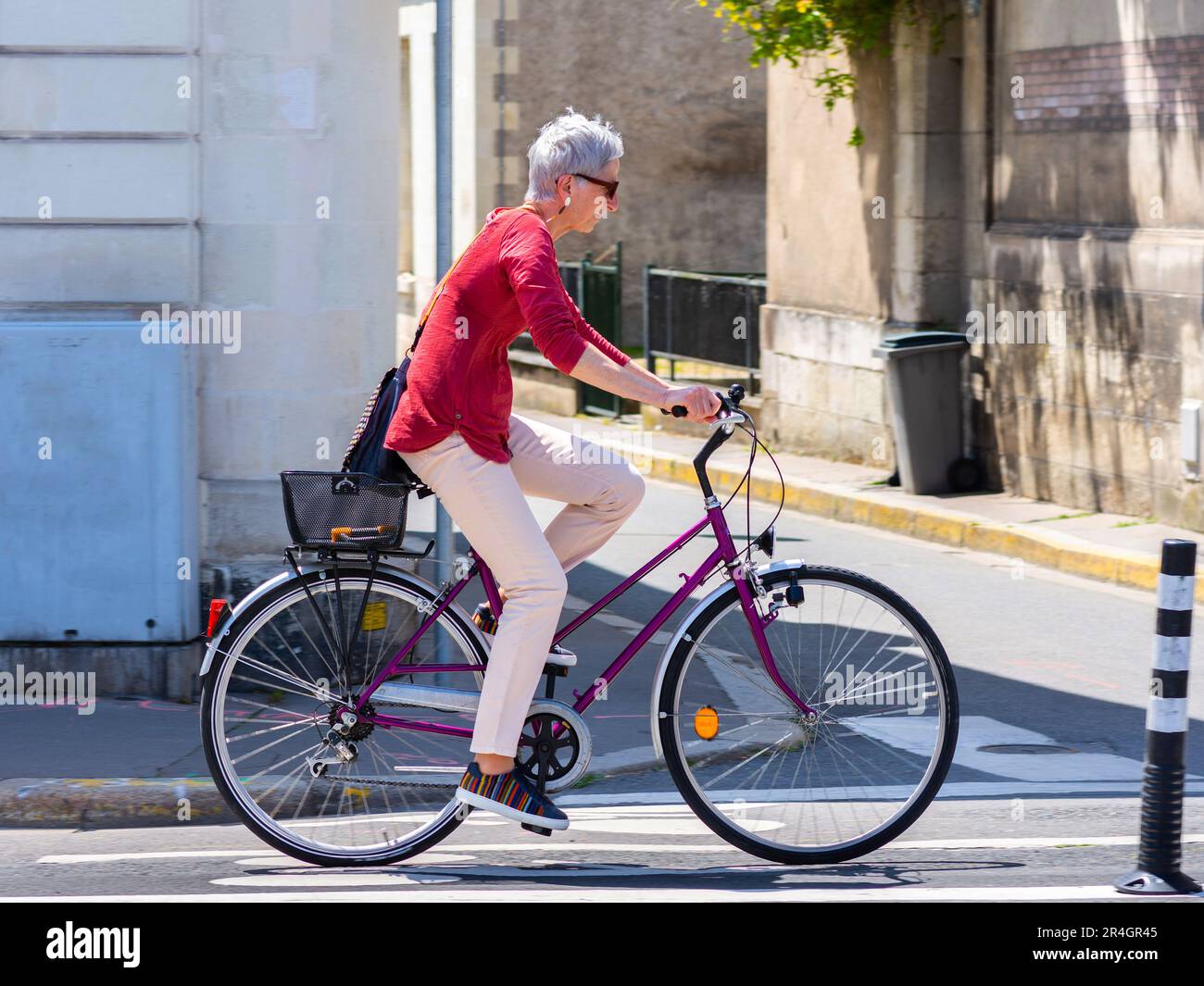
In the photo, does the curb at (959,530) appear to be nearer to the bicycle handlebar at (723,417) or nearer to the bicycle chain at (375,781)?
the bicycle handlebar at (723,417)

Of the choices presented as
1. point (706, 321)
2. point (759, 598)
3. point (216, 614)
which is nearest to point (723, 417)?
point (759, 598)

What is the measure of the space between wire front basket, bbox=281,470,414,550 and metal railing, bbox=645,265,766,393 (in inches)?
452

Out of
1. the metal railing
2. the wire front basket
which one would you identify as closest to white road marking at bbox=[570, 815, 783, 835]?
the wire front basket

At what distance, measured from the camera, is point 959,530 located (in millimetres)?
12227

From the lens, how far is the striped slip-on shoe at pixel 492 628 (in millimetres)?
5258

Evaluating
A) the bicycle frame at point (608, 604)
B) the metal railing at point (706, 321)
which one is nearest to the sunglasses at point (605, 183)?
the bicycle frame at point (608, 604)

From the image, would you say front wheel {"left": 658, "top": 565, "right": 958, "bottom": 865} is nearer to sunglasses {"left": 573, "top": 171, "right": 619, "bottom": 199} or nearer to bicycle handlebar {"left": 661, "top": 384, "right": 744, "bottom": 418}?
bicycle handlebar {"left": 661, "top": 384, "right": 744, "bottom": 418}

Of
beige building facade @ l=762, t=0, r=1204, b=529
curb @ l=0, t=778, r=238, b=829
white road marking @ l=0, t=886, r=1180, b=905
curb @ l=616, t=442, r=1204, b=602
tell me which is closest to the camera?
white road marking @ l=0, t=886, r=1180, b=905

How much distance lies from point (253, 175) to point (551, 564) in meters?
3.00

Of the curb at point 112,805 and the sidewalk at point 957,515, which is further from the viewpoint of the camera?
the sidewalk at point 957,515

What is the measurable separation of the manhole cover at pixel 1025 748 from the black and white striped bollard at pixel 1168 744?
199cm

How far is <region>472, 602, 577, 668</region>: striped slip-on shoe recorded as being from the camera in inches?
207

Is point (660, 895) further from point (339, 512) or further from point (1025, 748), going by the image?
point (1025, 748)

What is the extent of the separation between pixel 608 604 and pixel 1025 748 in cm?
231
